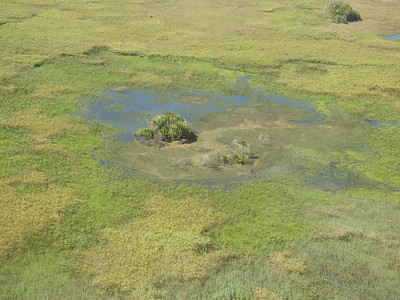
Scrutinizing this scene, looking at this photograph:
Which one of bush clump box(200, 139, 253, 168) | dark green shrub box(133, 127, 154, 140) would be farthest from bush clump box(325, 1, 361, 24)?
dark green shrub box(133, 127, 154, 140)

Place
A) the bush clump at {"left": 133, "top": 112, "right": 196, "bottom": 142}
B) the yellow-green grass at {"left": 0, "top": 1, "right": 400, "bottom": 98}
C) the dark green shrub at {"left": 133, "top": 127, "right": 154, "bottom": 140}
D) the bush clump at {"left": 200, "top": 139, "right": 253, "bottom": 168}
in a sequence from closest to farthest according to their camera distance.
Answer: the bush clump at {"left": 200, "top": 139, "right": 253, "bottom": 168}, the bush clump at {"left": 133, "top": 112, "right": 196, "bottom": 142}, the dark green shrub at {"left": 133, "top": 127, "right": 154, "bottom": 140}, the yellow-green grass at {"left": 0, "top": 1, "right": 400, "bottom": 98}

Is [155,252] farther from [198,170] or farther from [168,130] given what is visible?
[168,130]

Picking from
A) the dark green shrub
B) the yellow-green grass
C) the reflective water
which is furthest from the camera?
the reflective water

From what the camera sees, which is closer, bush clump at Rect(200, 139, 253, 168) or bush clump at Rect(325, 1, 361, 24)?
bush clump at Rect(200, 139, 253, 168)

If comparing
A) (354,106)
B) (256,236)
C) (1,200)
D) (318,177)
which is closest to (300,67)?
(354,106)

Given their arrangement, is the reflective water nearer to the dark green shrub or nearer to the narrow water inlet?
the narrow water inlet

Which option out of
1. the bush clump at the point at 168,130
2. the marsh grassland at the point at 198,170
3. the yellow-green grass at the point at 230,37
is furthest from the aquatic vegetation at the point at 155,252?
the yellow-green grass at the point at 230,37
